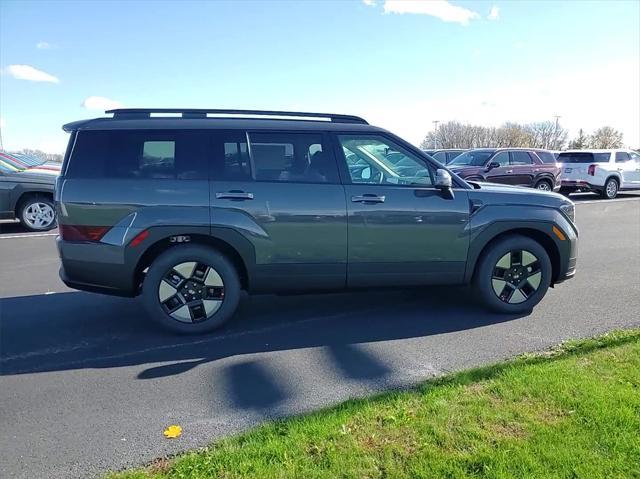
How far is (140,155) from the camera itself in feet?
14.1

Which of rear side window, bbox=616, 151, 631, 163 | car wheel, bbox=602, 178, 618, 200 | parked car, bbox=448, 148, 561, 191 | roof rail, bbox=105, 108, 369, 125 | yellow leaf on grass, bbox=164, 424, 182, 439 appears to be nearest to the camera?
yellow leaf on grass, bbox=164, 424, 182, 439

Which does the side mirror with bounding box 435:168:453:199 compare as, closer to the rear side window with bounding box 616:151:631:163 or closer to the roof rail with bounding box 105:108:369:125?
the roof rail with bounding box 105:108:369:125

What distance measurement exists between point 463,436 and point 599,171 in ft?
57.1

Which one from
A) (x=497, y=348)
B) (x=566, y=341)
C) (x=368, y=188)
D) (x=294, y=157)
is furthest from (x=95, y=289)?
(x=566, y=341)

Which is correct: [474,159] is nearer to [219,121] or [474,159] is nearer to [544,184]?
[544,184]

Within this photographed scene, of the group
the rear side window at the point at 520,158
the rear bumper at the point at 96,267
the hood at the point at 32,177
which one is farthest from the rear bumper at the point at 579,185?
the rear bumper at the point at 96,267

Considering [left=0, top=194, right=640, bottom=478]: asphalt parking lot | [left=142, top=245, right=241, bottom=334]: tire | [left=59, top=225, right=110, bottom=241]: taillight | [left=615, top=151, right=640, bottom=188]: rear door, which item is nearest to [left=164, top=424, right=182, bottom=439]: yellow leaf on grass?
[left=0, top=194, right=640, bottom=478]: asphalt parking lot

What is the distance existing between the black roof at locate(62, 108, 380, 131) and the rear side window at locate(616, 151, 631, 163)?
1676 cm

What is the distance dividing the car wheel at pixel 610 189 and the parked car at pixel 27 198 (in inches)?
681

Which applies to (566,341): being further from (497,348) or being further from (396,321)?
(396,321)

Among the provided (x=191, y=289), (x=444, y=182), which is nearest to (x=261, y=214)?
(x=191, y=289)

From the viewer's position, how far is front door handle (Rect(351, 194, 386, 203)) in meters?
4.48

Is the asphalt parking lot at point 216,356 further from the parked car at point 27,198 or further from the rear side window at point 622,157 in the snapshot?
the rear side window at point 622,157

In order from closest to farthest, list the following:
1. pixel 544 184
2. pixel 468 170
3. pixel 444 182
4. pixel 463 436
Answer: pixel 463 436 < pixel 444 182 < pixel 468 170 < pixel 544 184
